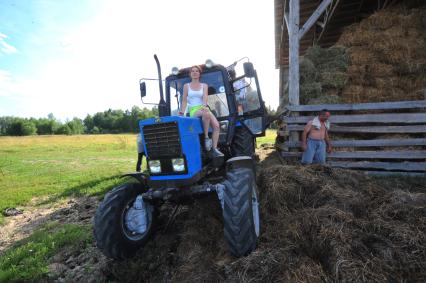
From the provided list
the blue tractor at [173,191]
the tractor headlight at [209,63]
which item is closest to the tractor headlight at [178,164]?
the blue tractor at [173,191]

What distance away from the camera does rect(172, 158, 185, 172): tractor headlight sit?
10.7ft

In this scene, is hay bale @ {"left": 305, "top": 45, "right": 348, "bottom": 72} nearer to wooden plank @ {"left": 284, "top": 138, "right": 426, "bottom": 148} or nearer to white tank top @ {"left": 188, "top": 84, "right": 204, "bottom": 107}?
wooden plank @ {"left": 284, "top": 138, "right": 426, "bottom": 148}

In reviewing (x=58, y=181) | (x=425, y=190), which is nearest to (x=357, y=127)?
(x=425, y=190)

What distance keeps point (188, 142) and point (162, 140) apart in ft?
1.01

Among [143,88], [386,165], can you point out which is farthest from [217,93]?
[386,165]

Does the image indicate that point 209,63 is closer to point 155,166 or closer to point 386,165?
point 155,166

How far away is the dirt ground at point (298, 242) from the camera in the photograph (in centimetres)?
243

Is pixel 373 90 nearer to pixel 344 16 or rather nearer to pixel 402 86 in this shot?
pixel 402 86

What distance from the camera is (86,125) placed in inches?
4045

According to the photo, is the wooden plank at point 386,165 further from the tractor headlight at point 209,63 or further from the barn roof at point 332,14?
the barn roof at point 332,14

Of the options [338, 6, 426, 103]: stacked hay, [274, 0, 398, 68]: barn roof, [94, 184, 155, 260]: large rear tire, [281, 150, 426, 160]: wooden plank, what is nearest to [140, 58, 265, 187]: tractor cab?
[94, 184, 155, 260]: large rear tire

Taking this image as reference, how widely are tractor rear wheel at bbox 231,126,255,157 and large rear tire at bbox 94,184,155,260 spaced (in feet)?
6.06

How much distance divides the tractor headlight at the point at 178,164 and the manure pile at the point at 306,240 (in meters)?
0.87

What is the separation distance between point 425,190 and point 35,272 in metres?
6.04
